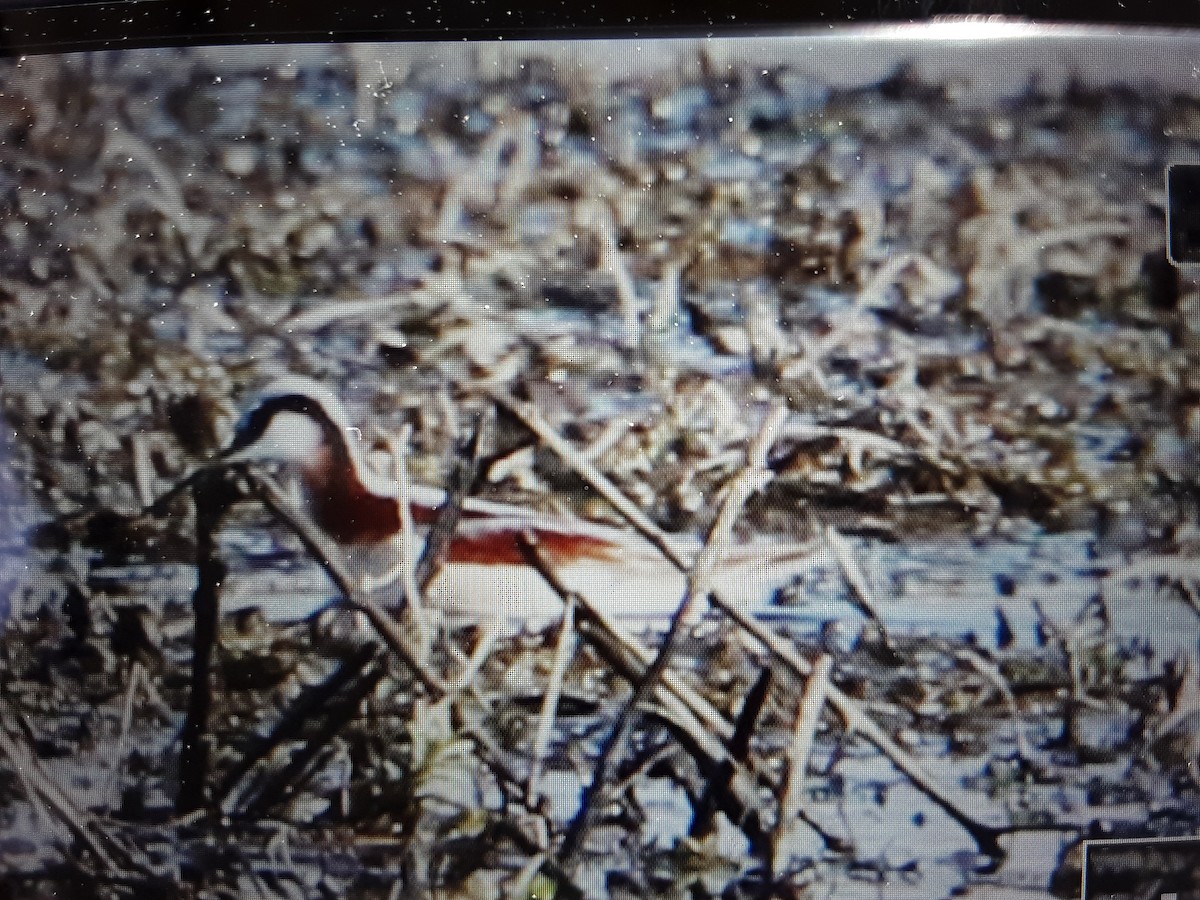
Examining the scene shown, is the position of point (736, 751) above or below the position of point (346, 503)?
below

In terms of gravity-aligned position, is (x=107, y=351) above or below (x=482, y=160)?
below

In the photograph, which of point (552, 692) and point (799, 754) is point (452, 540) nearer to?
point (552, 692)

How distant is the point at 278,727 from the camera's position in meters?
0.66

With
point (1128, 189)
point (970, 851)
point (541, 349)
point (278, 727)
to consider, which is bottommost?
point (970, 851)

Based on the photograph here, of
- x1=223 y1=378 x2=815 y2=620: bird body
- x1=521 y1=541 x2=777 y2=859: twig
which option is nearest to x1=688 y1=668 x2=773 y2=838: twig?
x1=521 y1=541 x2=777 y2=859: twig

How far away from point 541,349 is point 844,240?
0.79 ft

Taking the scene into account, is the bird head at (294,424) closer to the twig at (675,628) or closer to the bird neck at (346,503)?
the bird neck at (346,503)

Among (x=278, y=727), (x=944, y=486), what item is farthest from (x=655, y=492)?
(x=278, y=727)

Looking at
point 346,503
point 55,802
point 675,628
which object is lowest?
point 55,802

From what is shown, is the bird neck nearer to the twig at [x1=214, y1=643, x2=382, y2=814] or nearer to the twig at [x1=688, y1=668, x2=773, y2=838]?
the twig at [x1=214, y1=643, x2=382, y2=814]

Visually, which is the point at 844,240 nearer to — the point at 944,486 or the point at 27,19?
the point at 944,486

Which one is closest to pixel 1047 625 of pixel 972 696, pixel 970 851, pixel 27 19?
pixel 972 696

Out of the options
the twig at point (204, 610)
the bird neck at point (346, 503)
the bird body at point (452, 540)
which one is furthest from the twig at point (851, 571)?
the twig at point (204, 610)

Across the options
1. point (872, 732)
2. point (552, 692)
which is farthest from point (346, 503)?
point (872, 732)
